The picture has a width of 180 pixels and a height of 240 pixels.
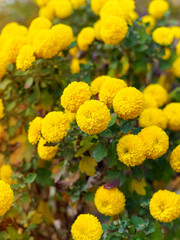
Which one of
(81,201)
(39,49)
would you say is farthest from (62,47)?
(81,201)

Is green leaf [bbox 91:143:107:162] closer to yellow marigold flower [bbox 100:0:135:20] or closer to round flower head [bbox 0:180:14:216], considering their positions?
round flower head [bbox 0:180:14:216]

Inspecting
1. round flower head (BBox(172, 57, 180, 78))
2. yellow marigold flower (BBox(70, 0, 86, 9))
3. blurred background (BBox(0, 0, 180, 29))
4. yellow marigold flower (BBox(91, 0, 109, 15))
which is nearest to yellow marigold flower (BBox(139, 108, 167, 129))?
round flower head (BBox(172, 57, 180, 78))

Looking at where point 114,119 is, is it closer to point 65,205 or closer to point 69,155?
point 69,155

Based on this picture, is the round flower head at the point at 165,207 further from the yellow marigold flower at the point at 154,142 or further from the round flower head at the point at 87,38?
the round flower head at the point at 87,38

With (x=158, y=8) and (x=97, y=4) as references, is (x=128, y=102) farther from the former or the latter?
(x=158, y=8)

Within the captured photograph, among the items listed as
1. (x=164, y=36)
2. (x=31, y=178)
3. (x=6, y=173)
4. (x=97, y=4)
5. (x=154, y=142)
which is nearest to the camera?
(x=154, y=142)

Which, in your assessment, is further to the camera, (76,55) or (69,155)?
(76,55)

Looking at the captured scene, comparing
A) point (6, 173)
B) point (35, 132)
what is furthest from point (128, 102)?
point (6, 173)
